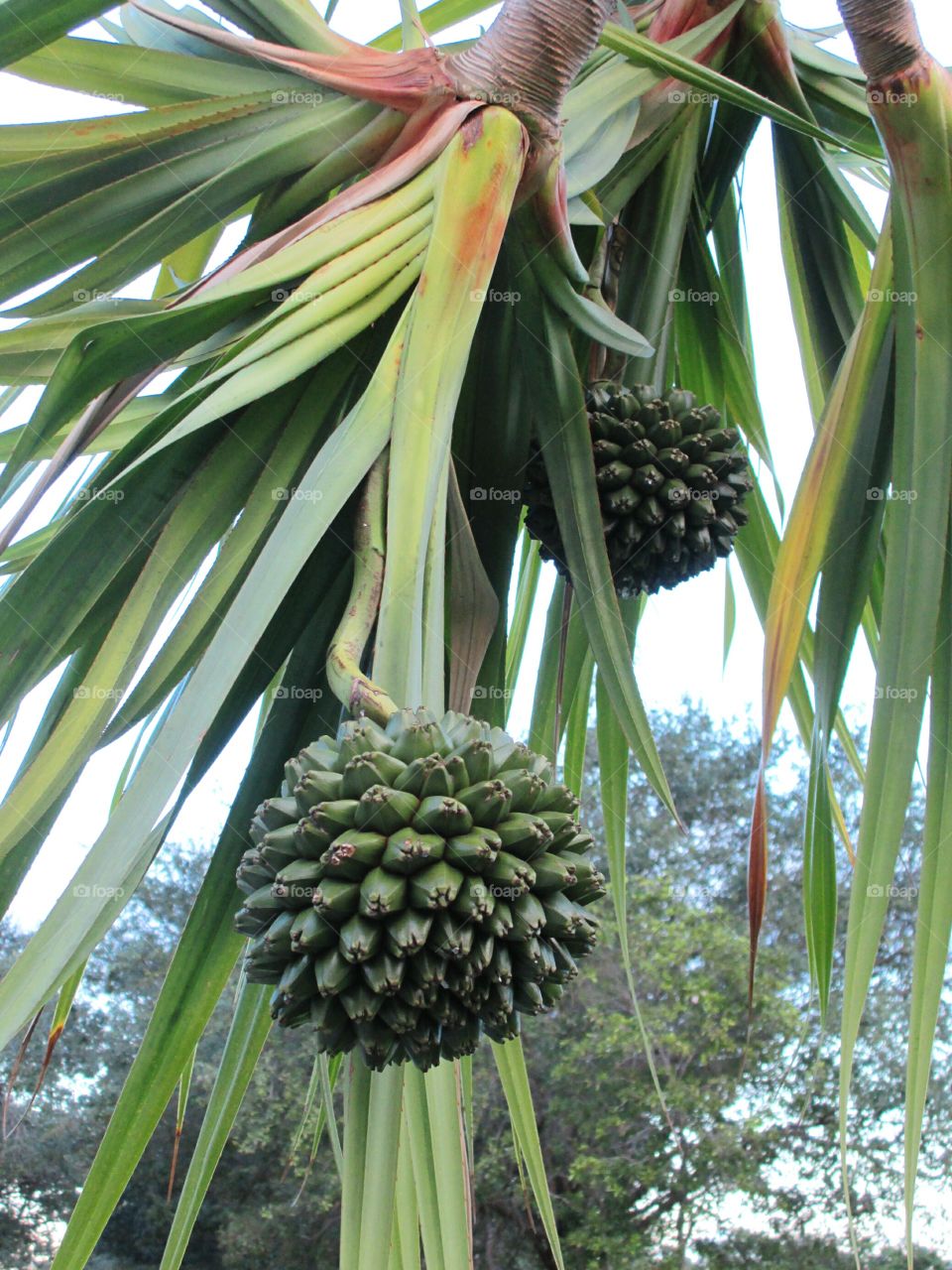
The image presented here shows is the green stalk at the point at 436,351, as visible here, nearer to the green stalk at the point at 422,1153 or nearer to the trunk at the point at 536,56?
the trunk at the point at 536,56

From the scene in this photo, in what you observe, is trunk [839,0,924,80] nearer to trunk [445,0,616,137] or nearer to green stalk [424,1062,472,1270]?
trunk [445,0,616,137]

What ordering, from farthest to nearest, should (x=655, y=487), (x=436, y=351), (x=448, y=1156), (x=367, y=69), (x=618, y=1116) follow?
(x=618, y=1116)
(x=655, y=487)
(x=367, y=69)
(x=436, y=351)
(x=448, y=1156)

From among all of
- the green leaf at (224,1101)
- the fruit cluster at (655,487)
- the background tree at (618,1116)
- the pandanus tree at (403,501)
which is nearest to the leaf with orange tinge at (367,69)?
the pandanus tree at (403,501)

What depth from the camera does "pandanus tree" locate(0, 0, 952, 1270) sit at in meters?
0.51

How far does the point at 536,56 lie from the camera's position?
2.41 ft

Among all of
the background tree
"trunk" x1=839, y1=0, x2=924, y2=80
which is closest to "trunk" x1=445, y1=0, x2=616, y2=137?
"trunk" x1=839, y1=0, x2=924, y2=80

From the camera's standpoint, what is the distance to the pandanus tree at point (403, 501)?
1.69 feet

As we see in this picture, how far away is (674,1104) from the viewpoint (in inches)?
273

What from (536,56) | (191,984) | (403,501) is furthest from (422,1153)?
(536,56)

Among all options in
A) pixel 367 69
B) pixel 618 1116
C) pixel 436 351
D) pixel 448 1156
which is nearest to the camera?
pixel 448 1156

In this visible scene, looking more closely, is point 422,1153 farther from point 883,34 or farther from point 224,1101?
point 883,34

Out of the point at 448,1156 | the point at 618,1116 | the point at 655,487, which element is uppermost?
the point at 618,1116

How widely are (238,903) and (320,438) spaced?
28cm

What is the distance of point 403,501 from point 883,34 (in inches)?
19.3
